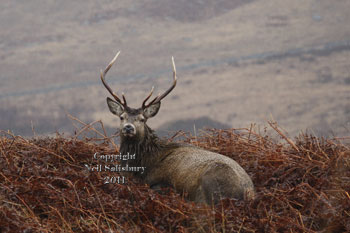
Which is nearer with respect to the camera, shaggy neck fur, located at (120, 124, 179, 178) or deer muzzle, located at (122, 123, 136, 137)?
deer muzzle, located at (122, 123, 136, 137)

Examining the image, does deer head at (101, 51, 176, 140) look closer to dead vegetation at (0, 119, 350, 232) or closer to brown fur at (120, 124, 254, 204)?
brown fur at (120, 124, 254, 204)

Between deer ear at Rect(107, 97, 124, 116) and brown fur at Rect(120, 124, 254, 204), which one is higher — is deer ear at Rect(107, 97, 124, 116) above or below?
above

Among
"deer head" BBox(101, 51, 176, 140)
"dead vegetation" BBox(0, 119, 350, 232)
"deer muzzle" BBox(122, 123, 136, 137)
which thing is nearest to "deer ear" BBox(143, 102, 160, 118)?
"deer head" BBox(101, 51, 176, 140)

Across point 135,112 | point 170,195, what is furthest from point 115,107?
point 170,195

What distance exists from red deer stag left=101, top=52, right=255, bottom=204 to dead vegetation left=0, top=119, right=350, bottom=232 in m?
0.25

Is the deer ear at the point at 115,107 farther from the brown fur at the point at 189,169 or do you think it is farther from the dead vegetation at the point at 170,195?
the dead vegetation at the point at 170,195

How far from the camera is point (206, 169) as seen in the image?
21.3ft

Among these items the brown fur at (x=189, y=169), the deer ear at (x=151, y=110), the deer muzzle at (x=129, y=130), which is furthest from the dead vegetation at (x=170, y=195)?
the deer ear at (x=151, y=110)

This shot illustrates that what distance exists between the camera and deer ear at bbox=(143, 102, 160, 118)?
24.4ft

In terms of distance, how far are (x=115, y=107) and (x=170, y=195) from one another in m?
1.78

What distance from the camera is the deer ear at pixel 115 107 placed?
296 inches

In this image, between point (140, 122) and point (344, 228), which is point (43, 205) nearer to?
point (140, 122)

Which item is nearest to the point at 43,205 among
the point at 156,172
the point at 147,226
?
the point at 147,226

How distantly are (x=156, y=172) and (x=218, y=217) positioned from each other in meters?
1.85
